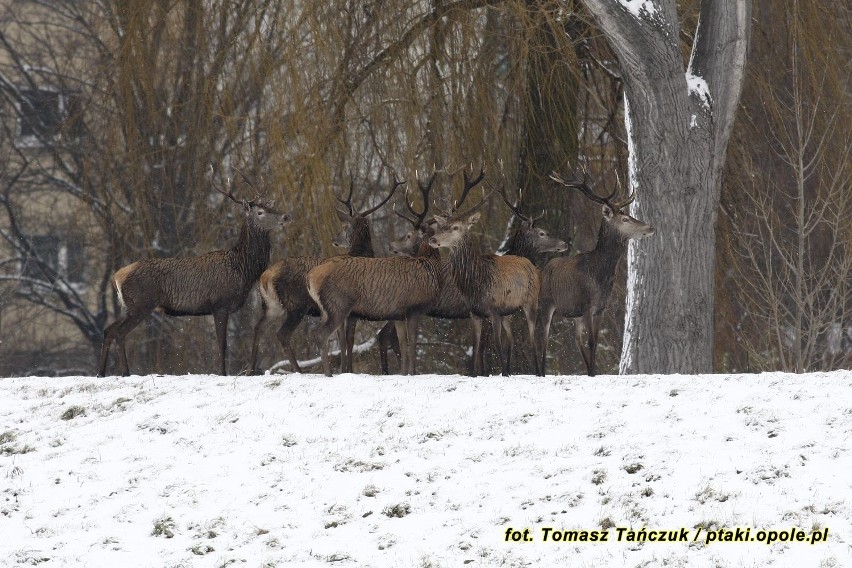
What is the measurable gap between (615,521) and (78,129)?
48.7 feet

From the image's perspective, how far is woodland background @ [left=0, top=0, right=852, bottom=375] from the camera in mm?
13867

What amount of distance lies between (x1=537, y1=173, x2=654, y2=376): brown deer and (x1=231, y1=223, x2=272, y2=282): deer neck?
2.62 meters

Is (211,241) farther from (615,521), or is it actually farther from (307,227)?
(615,521)

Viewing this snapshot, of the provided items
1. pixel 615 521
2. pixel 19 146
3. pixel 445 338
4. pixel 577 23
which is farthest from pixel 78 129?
pixel 615 521

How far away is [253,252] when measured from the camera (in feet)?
40.7

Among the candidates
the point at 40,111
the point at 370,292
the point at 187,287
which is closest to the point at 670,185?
the point at 370,292

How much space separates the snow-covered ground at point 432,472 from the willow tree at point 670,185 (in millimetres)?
1816

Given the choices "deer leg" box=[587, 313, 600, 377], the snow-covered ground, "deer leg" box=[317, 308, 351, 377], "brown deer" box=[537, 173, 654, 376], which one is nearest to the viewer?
the snow-covered ground

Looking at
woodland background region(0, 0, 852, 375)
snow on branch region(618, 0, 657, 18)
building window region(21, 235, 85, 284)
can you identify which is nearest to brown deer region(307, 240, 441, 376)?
woodland background region(0, 0, 852, 375)

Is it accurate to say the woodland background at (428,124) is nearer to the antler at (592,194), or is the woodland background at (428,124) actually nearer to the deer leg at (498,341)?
the antler at (592,194)

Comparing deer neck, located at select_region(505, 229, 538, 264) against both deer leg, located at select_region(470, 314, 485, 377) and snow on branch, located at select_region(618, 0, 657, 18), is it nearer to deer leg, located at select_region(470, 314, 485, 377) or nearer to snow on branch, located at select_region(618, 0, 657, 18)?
deer leg, located at select_region(470, 314, 485, 377)

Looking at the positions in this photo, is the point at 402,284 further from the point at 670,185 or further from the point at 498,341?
the point at 670,185

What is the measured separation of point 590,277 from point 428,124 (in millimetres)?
3066

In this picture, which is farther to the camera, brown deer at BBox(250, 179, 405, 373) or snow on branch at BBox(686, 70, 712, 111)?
snow on branch at BBox(686, 70, 712, 111)
